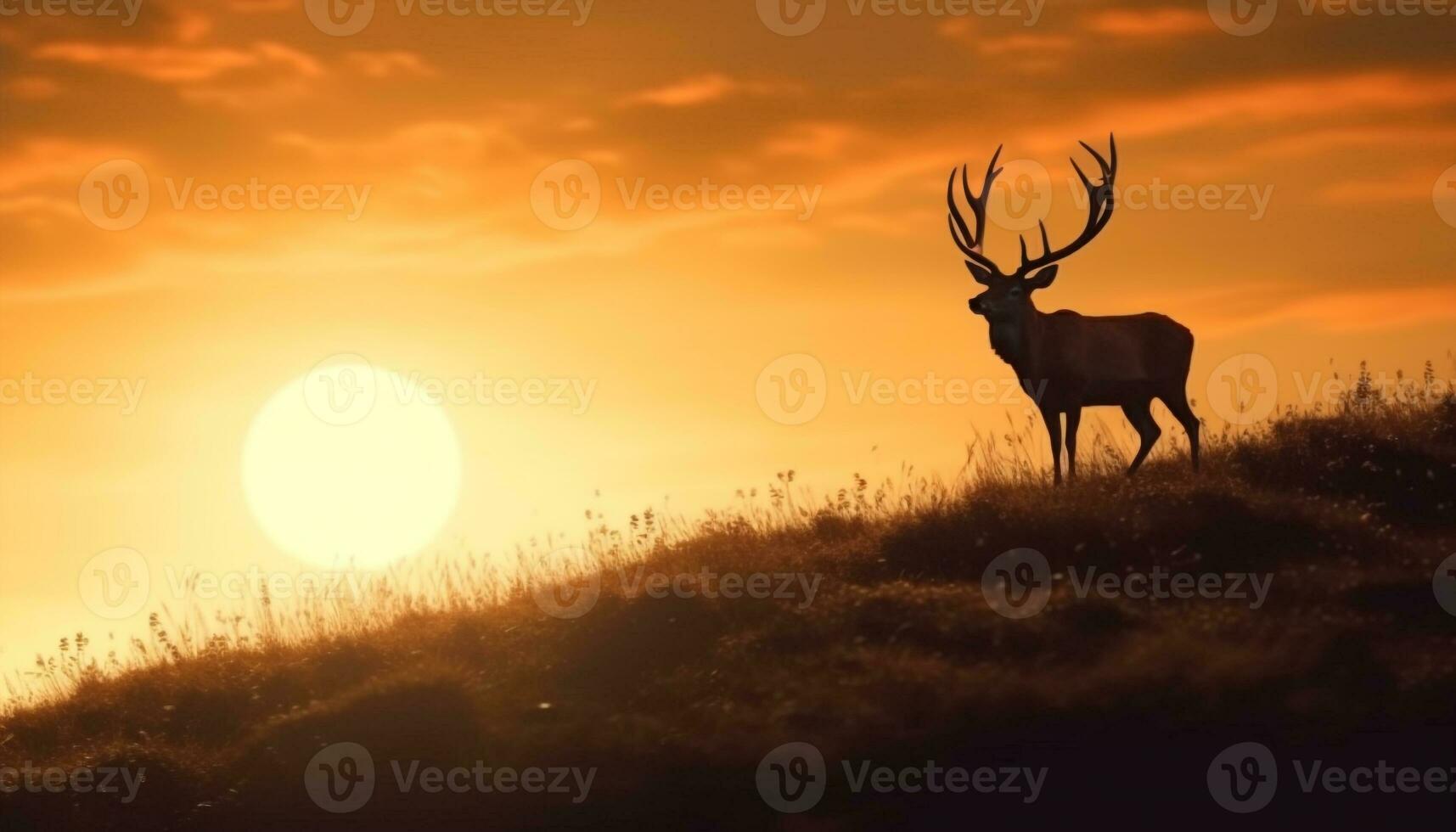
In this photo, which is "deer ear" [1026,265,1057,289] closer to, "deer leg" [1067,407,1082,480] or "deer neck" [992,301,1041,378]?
"deer neck" [992,301,1041,378]

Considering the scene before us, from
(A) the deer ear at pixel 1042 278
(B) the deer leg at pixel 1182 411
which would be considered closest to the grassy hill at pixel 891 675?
(B) the deer leg at pixel 1182 411

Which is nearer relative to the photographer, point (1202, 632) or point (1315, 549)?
point (1202, 632)

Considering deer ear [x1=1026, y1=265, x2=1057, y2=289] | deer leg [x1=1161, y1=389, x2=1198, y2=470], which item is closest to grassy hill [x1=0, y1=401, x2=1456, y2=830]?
deer leg [x1=1161, y1=389, x2=1198, y2=470]

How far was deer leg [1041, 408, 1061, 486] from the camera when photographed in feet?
51.6

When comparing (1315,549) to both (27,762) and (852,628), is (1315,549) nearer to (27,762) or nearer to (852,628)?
(852,628)

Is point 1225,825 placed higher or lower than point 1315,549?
lower

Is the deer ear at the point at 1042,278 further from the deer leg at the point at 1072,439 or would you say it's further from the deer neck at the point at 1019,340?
the deer leg at the point at 1072,439

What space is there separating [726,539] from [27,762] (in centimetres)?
710

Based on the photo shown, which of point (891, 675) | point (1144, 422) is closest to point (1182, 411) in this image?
point (1144, 422)

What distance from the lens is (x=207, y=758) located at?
13.2m

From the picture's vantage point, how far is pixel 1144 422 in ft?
55.6

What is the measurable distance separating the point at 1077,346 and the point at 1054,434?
3.61 feet

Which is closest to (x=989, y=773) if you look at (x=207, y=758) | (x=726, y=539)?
(x=726, y=539)

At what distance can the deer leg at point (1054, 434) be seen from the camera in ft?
51.6
